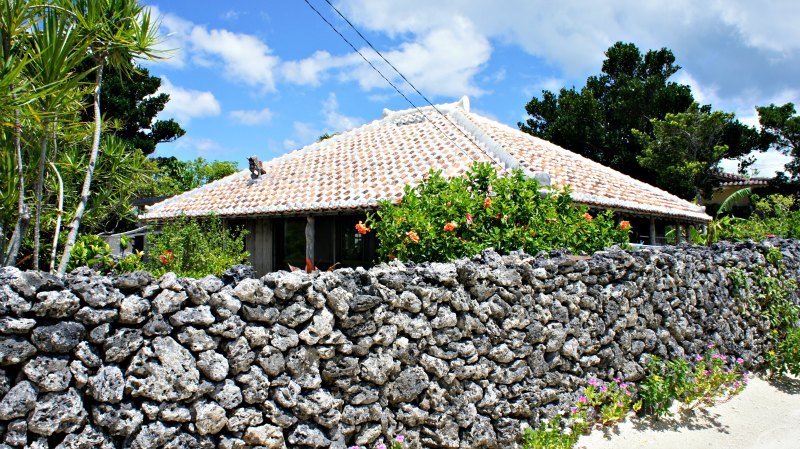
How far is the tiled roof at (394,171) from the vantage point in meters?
11.8

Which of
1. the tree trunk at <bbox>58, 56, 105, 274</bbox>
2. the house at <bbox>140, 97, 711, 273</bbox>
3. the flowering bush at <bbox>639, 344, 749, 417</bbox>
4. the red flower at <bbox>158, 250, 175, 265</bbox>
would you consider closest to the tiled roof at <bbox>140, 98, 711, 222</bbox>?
the house at <bbox>140, 97, 711, 273</bbox>

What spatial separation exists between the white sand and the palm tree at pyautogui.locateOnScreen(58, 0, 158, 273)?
599 centimetres

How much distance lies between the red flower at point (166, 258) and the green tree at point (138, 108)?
55.8 ft

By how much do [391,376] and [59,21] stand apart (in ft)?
15.6

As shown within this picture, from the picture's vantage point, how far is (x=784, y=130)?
26812 millimetres

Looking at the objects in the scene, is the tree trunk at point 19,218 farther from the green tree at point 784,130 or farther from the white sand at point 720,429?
the green tree at point 784,130

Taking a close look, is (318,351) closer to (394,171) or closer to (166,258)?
(166,258)

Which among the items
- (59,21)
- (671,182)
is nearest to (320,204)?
(59,21)

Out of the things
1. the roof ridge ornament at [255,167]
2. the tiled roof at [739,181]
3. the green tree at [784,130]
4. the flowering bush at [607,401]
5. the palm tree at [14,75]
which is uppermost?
the green tree at [784,130]

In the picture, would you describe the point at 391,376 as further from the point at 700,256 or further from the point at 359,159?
the point at 359,159

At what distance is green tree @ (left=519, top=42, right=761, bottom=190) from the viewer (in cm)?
2708

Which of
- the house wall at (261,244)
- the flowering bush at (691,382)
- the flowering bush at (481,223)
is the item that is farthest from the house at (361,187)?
the flowering bush at (691,382)

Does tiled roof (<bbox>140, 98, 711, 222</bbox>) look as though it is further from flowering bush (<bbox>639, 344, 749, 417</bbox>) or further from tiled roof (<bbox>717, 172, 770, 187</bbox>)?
tiled roof (<bbox>717, 172, 770, 187</bbox>)

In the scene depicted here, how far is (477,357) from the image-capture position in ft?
16.6
